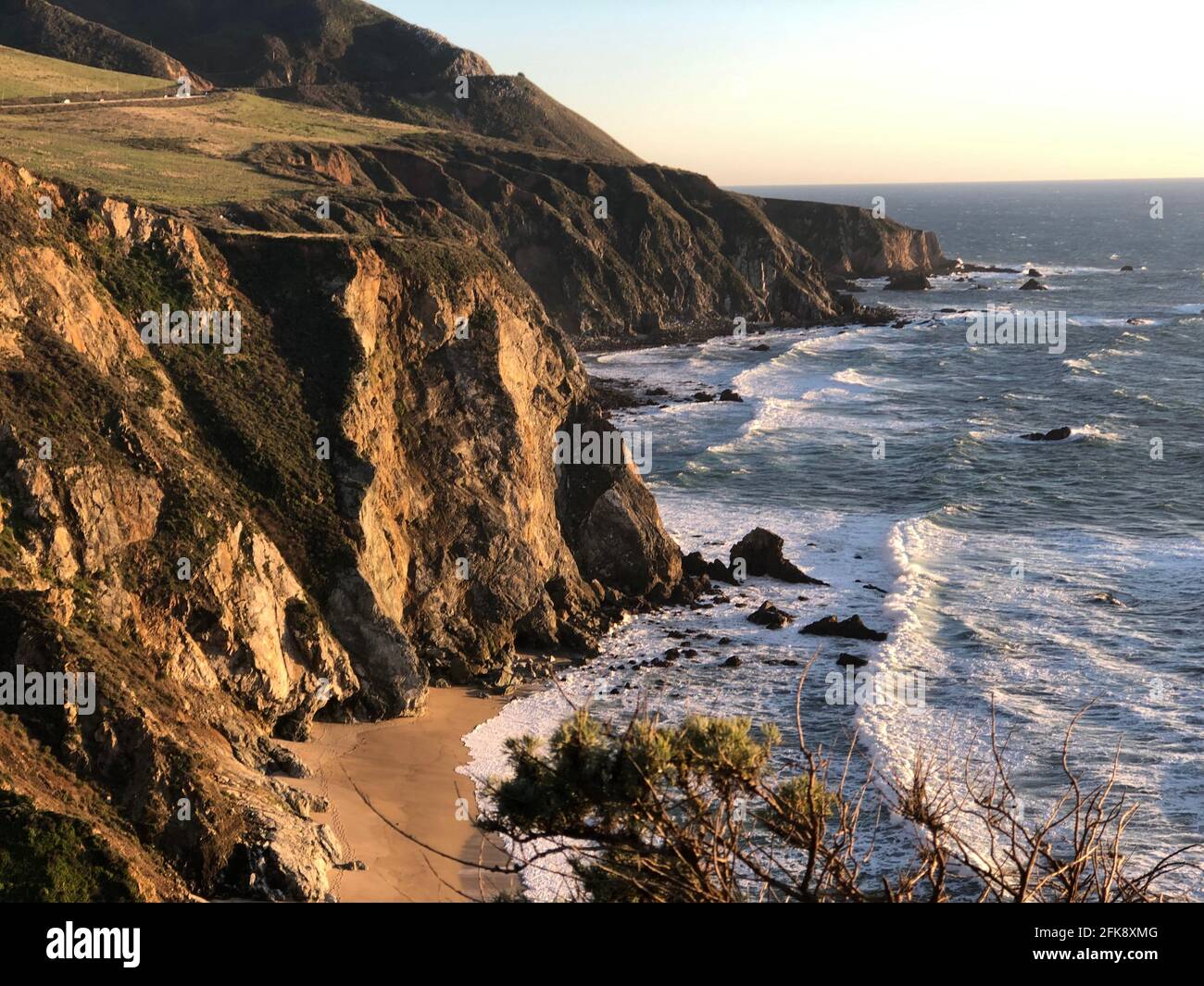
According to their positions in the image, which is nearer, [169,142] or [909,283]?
[169,142]

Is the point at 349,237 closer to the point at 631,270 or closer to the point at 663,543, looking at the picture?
the point at 663,543

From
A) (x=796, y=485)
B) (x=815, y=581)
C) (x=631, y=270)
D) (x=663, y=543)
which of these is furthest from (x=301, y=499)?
(x=631, y=270)

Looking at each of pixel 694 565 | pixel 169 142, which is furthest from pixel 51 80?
pixel 694 565
